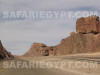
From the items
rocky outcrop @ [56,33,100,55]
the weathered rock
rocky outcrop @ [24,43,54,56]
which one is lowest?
rocky outcrop @ [24,43,54,56]

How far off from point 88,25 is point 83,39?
16.8m

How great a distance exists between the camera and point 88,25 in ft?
418

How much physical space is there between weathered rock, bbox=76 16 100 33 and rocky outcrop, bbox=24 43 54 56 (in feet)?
102

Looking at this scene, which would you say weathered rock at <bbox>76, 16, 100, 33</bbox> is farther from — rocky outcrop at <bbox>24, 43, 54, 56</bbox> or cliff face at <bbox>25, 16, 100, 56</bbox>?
rocky outcrop at <bbox>24, 43, 54, 56</bbox>

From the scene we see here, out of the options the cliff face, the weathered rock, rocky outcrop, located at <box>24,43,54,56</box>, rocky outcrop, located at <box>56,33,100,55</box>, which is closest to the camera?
rocky outcrop, located at <box>56,33,100,55</box>

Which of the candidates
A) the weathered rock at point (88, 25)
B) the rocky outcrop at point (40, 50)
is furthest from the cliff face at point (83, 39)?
the rocky outcrop at point (40, 50)

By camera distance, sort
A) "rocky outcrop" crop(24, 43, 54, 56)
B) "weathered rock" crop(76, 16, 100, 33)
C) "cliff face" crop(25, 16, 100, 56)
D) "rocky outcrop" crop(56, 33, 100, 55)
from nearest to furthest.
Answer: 1. "rocky outcrop" crop(56, 33, 100, 55)
2. "cliff face" crop(25, 16, 100, 56)
3. "weathered rock" crop(76, 16, 100, 33)
4. "rocky outcrop" crop(24, 43, 54, 56)

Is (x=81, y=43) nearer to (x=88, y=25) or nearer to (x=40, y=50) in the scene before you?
(x=88, y=25)

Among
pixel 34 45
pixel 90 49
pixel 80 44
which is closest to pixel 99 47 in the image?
→ pixel 90 49

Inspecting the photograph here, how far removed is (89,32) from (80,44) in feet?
50.6

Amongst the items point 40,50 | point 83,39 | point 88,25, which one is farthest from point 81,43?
point 40,50

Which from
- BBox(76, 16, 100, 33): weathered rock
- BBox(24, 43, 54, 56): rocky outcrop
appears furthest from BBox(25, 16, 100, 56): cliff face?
BBox(24, 43, 54, 56): rocky outcrop

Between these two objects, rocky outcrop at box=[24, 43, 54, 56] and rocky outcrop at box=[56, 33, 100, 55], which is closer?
rocky outcrop at box=[56, 33, 100, 55]

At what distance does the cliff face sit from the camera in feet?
→ 361
